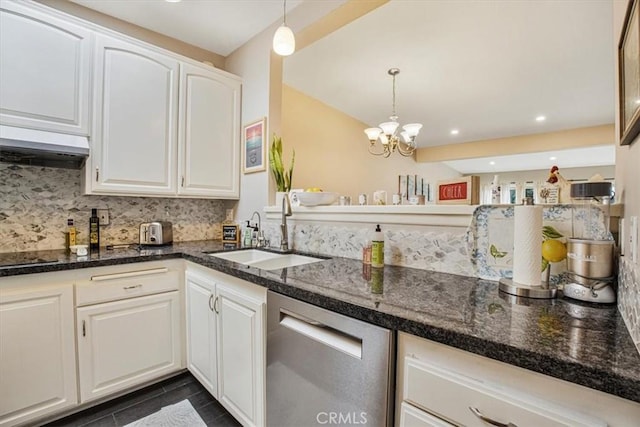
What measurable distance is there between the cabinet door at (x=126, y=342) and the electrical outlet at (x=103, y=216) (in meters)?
0.76

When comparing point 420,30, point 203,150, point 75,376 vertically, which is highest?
point 420,30

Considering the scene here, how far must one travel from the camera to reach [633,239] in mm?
688

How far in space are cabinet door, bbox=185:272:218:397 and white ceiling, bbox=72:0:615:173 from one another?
6.17 feet

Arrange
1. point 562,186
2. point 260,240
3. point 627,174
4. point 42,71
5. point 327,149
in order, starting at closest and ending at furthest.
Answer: point 627,174 → point 562,186 → point 42,71 → point 260,240 → point 327,149

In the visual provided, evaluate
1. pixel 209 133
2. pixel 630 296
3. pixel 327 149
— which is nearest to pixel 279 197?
pixel 209 133

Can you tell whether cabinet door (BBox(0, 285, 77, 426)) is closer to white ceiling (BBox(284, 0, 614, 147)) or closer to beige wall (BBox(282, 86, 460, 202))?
beige wall (BBox(282, 86, 460, 202))

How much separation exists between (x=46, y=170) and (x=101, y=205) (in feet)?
1.19

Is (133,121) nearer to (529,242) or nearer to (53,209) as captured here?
(53,209)

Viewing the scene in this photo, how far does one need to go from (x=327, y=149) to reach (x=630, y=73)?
3.37 meters

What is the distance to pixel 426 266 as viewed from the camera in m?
1.37

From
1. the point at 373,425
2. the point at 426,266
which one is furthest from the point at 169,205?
the point at 373,425

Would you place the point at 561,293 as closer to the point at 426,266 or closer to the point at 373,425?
the point at 426,266

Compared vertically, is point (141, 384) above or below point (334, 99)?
below

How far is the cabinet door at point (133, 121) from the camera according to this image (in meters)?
1.82
